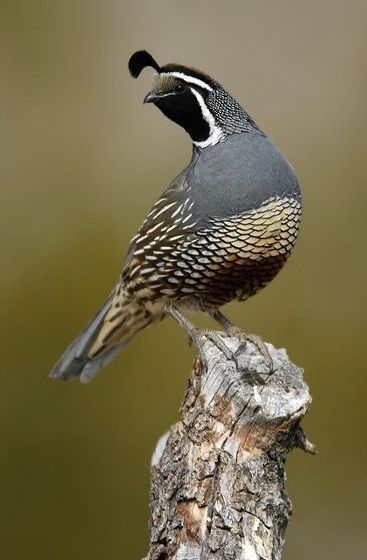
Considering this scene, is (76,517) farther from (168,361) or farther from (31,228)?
(31,228)

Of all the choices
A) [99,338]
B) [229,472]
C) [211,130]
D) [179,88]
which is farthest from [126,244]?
[229,472]

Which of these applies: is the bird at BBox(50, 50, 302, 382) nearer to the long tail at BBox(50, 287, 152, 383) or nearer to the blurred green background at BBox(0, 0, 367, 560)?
the long tail at BBox(50, 287, 152, 383)

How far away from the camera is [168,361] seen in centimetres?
598

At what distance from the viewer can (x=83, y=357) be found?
4824 mm

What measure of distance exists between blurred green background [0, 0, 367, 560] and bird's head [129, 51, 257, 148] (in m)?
1.70

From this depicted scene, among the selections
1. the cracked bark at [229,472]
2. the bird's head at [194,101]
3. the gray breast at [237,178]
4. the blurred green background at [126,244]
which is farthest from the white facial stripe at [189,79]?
the blurred green background at [126,244]

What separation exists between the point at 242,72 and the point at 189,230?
2.36 meters

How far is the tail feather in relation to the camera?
15.8 ft

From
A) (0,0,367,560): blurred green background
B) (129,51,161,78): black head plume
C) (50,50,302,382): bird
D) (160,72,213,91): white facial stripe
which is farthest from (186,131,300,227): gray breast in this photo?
(0,0,367,560): blurred green background

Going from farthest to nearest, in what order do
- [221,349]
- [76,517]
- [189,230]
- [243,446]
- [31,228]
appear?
[31,228]
[76,517]
[189,230]
[221,349]
[243,446]

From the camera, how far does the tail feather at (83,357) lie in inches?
189

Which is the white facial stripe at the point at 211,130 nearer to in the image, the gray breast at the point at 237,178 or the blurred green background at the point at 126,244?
the gray breast at the point at 237,178

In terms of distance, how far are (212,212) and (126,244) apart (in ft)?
6.39

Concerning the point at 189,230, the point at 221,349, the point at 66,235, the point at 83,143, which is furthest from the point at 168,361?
the point at 221,349
